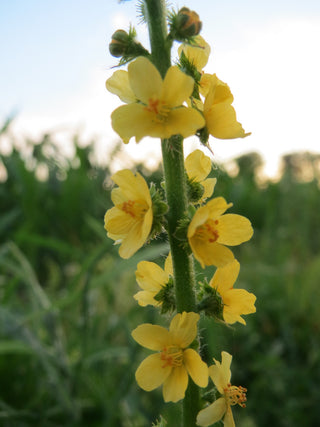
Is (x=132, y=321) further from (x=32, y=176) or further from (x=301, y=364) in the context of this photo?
(x=32, y=176)

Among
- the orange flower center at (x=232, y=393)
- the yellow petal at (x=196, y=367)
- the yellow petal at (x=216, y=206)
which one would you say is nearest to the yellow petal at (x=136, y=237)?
the yellow petal at (x=216, y=206)

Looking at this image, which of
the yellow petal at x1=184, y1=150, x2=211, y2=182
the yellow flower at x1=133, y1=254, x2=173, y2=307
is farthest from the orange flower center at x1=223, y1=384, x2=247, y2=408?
the yellow petal at x1=184, y1=150, x2=211, y2=182

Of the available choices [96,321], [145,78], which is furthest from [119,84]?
[96,321]

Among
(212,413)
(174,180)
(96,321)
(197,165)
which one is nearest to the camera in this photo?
(212,413)

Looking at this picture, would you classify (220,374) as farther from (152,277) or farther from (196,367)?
(152,277)

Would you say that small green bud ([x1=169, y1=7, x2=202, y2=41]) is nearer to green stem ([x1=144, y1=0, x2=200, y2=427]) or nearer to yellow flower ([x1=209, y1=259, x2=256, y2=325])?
green stem ([x1=144, y1=0, x2=200, y2=427])
